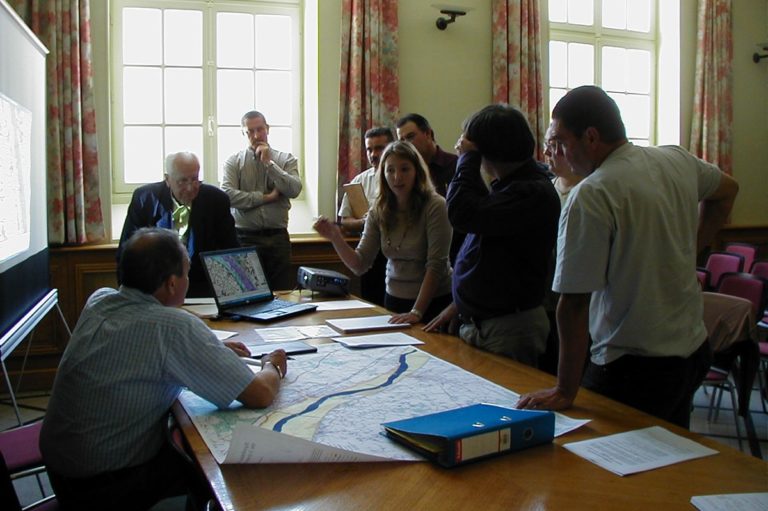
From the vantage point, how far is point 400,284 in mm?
2893

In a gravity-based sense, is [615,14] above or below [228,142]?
above

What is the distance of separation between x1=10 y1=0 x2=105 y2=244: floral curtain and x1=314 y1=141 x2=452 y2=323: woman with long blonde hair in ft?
7.24

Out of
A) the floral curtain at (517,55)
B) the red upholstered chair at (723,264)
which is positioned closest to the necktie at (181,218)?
the floral curtain at (517,55)

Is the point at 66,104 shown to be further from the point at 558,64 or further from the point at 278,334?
the point at 558,64

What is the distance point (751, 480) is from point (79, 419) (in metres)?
1.45

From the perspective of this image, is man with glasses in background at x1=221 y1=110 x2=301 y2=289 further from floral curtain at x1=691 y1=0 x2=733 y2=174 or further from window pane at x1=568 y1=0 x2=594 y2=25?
floral curtain at x1=691 y1=0 x2=733 y2=174

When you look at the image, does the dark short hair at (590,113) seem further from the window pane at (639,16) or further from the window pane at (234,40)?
the window pane at (639,16)

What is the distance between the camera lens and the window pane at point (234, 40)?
509 cm

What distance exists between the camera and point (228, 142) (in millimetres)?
5137

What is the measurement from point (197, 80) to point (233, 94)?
274mm

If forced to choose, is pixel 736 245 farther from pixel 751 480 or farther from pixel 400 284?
pixel 751 480

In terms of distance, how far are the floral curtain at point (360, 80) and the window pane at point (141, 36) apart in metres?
1.34

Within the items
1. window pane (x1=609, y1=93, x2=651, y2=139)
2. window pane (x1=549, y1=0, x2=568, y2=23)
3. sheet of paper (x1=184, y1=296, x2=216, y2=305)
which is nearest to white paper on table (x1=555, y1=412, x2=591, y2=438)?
sheet of paper (x1=184, y1=296, x2=216, y2=305)

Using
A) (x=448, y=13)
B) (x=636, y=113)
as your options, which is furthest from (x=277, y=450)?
(x=636, y=113)
